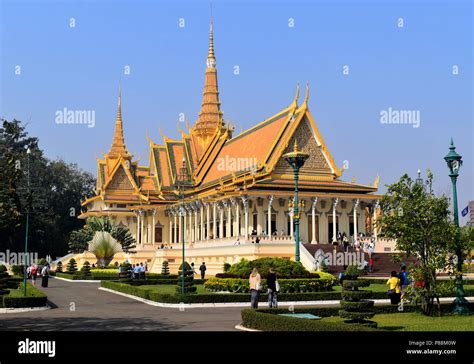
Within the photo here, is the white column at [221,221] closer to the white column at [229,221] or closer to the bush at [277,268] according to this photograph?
the white column at [229,221]

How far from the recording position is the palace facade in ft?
156

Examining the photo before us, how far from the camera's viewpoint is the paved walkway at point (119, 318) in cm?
1627

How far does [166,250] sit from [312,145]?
15.4 metres

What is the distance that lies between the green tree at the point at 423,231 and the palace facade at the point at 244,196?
67.4 feet

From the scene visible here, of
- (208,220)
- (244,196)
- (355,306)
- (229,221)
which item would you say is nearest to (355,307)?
(355,306)

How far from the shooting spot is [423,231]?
748 inches

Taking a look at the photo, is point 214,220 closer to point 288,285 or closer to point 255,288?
point 288,285

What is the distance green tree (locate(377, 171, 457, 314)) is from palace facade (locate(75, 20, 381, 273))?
20537mm

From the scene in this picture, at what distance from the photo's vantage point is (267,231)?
162 feet

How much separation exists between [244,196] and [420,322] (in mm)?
30386

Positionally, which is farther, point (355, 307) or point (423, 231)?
point (423, 231)

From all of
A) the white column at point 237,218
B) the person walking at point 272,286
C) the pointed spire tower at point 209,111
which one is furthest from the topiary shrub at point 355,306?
the pointed spire tower at point 209,111

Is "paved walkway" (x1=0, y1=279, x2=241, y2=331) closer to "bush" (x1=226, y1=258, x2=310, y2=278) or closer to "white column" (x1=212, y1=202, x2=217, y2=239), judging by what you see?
"bush" (x1=226, y1=258, x2=310, y2=278)

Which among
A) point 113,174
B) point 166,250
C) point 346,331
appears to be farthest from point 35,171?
point 346,331
